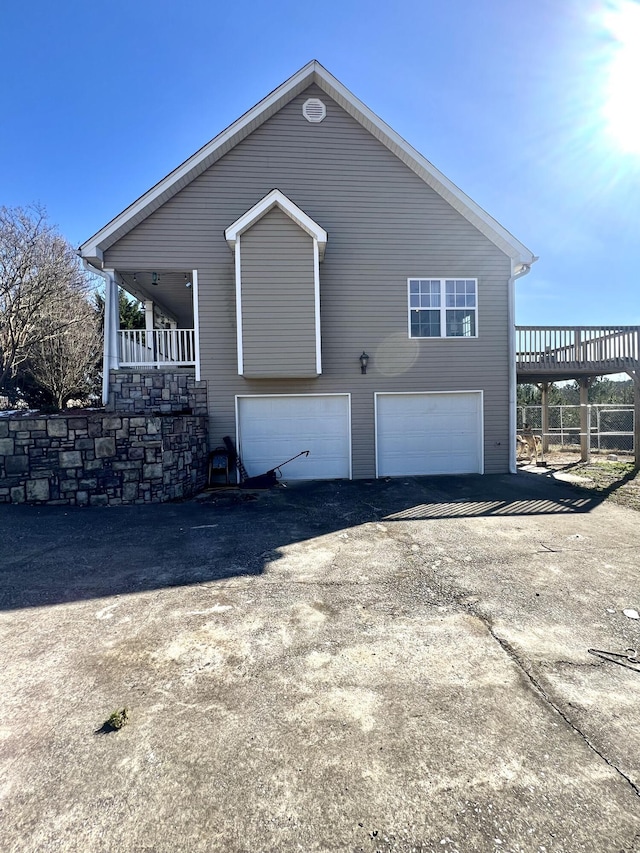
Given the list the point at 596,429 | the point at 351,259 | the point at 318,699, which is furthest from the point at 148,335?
the point at 596,429

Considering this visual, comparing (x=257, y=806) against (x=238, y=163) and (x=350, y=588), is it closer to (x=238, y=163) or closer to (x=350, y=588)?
(x=350, y=588)

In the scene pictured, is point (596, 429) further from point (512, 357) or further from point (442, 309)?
point (442, 309)

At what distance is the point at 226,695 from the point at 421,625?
1.58 m

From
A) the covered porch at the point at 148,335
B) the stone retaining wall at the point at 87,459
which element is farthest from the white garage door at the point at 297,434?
the stone retaining wall at the point at 87,459

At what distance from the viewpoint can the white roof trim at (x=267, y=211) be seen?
8.43 m

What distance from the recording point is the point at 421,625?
311cm

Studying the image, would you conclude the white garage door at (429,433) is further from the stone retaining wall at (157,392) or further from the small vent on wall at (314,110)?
the small vent on wall at (314,110)

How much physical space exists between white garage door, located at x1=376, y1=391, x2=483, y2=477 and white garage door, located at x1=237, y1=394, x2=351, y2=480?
3.17 ft

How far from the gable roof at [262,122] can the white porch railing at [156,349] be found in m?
1.83

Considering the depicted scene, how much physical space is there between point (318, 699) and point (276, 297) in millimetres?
7953

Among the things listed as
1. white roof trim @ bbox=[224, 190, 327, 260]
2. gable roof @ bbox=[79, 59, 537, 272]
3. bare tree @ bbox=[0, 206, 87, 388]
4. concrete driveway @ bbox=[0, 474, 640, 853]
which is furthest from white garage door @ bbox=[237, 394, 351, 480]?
bare tree @ bbox=[0, 206, 87, 388]

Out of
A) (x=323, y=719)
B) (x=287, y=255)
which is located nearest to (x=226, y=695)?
(x=323, y=719)

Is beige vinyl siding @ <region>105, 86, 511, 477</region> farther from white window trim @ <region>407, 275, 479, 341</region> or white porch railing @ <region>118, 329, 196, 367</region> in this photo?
white porch railing @ <region>118, 329, 196, 367</region>

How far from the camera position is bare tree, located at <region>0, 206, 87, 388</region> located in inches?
559
